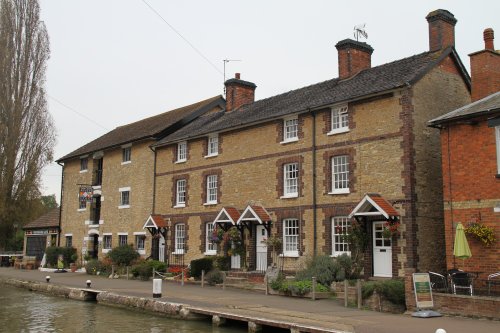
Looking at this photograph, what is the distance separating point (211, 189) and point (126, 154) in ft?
28.7

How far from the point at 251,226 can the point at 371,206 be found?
6707 mm

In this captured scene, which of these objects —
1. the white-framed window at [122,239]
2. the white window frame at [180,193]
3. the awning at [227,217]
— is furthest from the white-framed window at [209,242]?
the white-framed window at [122,239]

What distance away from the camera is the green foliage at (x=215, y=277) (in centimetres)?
2361

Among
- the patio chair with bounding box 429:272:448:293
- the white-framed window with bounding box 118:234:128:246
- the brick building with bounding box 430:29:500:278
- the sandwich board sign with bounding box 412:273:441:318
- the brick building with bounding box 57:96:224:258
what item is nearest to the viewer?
the sandwich board sign with bounding box 412:273:441:318

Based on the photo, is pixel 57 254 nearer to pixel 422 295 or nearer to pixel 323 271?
pixel 323 271

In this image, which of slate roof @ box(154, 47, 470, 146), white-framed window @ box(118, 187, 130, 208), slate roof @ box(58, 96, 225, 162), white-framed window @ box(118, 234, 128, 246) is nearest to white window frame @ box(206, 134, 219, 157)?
slate roof @ box(154, 47, 470, 146)

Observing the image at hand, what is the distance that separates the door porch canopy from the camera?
2934cm

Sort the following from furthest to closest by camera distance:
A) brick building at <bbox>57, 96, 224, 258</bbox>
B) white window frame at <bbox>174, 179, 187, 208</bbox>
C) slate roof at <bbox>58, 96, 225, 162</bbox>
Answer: slate roof at <bbox>58, 96, 225, 162</bbox> → brick building at <bbox>57, 96, 224, 258</bbox> → white window frame at <bbox>174, 179, 187, 208</bbox>

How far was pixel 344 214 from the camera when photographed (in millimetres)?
20734

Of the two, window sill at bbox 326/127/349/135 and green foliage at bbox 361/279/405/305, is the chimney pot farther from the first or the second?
green foliage at bbox 361/279/405/305

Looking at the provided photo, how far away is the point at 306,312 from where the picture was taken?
15055 mm

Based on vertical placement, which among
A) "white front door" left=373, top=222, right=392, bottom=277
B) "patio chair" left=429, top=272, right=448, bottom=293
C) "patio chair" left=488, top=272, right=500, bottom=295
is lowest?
"patio chair" left=429, top=272, right=448, bottom=293

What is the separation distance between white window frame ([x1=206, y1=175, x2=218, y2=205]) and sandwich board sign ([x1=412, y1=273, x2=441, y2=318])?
13.8 metres

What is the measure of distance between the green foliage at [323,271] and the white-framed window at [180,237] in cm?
967
